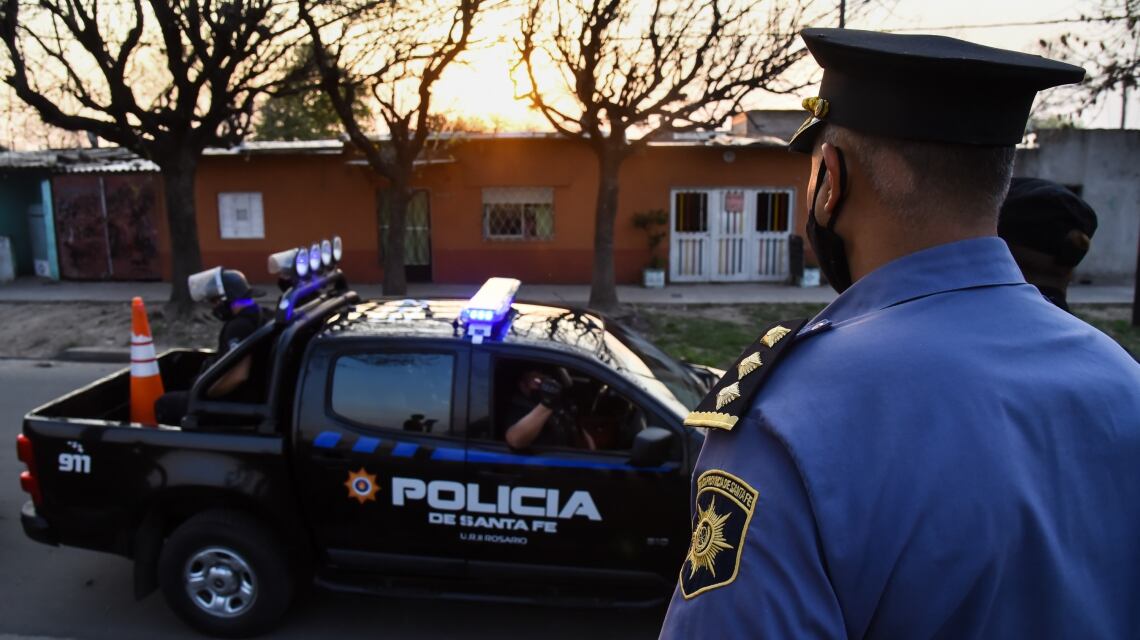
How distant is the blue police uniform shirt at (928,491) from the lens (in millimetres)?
956

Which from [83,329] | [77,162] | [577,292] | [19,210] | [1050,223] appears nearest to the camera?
[1050,223]

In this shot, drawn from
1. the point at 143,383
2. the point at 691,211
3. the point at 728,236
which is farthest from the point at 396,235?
the point at 143,383

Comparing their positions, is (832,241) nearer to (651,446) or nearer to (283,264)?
(651,446)

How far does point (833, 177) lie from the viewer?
119 cm

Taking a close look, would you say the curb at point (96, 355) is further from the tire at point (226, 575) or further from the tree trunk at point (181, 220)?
the tire at point (226, 575)

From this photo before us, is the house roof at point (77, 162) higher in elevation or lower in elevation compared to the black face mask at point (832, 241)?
higher

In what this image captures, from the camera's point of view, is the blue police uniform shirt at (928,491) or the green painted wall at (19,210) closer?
the blue police uniform shirt at (928,491)

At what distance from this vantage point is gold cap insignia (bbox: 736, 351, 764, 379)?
114 centimetres

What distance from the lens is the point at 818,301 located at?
1484 centimetres

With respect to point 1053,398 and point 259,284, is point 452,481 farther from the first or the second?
point 259,284

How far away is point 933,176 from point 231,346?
4.82 meters

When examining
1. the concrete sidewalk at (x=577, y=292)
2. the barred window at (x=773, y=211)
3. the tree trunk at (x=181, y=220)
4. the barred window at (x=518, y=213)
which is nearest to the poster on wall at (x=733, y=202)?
the barred window at (x=773, y=211)

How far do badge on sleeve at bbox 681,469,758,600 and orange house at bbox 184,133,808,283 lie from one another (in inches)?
633

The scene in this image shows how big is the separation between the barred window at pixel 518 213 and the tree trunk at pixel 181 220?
20.1 feet
